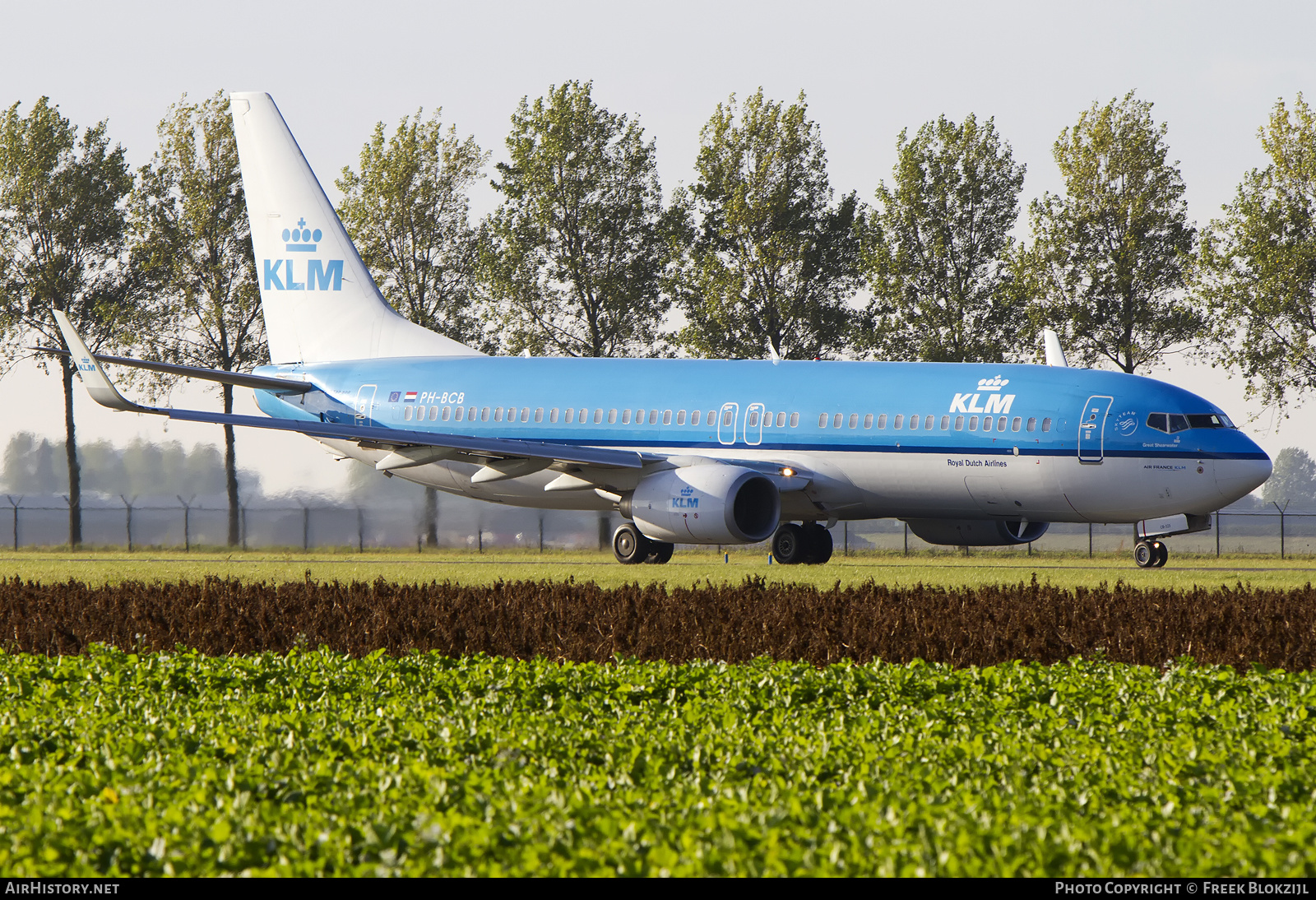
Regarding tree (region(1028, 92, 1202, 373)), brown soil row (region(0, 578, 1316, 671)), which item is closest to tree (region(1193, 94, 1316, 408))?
tree (region(1028, 92, 1202, 373))

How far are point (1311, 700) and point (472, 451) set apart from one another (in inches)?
833

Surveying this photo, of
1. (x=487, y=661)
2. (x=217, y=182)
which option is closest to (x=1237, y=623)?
(x=487, y=661)

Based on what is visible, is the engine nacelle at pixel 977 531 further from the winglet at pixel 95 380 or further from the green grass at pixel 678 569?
the winglet at pixel 95 380

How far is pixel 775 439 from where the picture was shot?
27.9 meters

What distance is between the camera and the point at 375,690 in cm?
966

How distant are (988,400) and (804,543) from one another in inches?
237

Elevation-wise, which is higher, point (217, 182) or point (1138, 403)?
point (217, 182)

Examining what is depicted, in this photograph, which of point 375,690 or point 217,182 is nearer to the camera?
point 375,690

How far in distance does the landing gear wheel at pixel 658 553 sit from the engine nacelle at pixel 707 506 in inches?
84.2

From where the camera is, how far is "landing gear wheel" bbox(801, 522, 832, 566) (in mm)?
30312

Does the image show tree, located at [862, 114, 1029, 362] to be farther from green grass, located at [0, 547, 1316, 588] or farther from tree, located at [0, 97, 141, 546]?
tree, located at [0, 97, 141, 546]

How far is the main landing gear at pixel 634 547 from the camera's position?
2955 cm

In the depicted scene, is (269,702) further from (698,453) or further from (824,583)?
(698,453)
